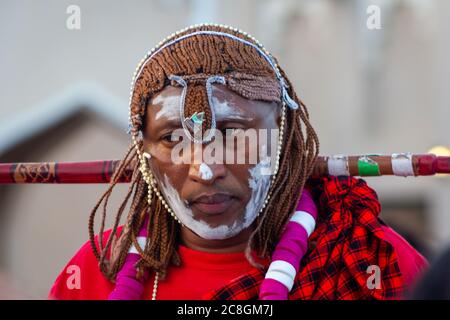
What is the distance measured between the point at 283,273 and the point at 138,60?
865cm

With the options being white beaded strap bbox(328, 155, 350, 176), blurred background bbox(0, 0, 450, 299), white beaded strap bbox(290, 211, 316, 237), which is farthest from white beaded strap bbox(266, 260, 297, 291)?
blurred background bbox(0, 0, 450, 299)

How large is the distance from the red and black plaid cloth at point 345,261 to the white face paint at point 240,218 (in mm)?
154

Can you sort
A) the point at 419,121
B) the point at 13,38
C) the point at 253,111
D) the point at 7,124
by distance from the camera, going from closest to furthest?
the point at 253,111
the point at 7,124
the point at 13,38
the point at 419,121

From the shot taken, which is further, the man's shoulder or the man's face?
the man's shoulder

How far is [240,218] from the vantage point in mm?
3152

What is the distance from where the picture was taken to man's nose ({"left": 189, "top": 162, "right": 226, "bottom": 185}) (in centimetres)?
303

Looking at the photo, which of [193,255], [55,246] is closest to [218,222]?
[193,255]

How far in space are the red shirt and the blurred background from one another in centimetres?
435

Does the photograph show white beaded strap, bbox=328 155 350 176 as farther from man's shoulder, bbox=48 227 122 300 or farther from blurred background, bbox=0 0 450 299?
blurred background, bbox=0 0 450 299

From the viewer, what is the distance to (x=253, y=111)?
3.17m

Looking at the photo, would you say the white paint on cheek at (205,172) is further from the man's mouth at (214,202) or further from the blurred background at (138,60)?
the blurred background at (138,60)

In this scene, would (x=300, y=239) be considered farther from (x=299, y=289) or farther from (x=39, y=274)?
(x=39, y=274)

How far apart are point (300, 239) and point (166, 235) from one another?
0.48 m

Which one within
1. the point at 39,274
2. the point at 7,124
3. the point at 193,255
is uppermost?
the point at 193,255
